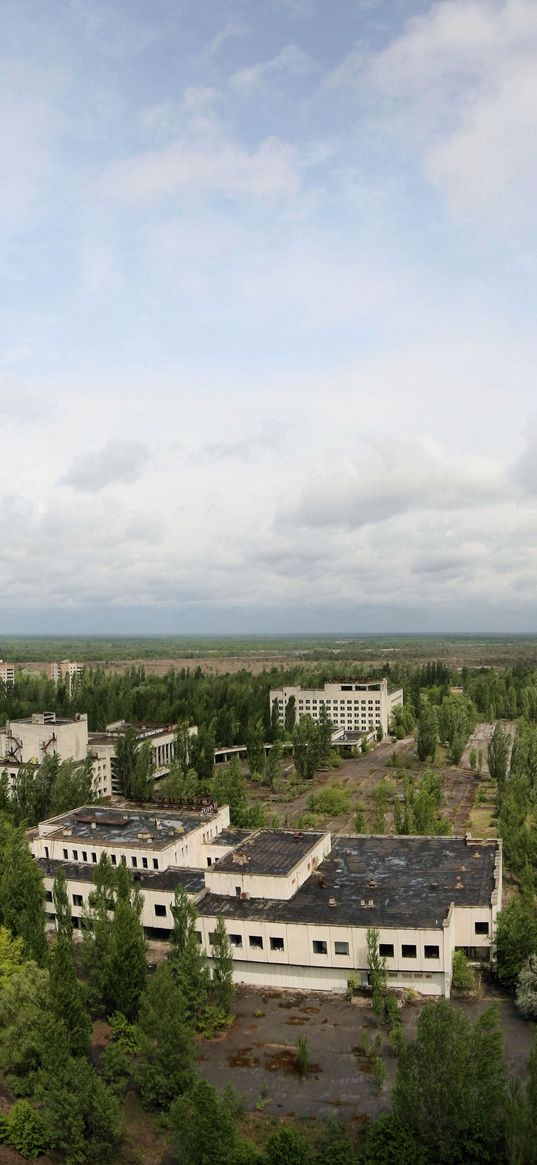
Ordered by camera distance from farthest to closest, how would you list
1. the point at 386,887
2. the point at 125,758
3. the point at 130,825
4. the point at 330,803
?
the point at 125,758 → the point at 330,803 → the point at 130,825 → the point at 386,887

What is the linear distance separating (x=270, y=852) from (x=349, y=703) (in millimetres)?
70506

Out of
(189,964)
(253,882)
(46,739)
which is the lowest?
(189,964)

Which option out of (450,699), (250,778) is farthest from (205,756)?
(450,699)

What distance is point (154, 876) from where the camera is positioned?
142 ft

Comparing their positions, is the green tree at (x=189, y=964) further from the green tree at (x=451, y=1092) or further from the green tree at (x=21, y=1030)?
the green tree at (x=451, y=1092)

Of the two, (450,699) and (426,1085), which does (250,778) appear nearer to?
(450,699)

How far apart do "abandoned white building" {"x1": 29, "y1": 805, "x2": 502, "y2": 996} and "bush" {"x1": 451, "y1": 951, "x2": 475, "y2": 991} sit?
0.66 metres

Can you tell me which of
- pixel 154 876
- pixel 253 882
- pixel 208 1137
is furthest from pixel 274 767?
pixel 208 1137

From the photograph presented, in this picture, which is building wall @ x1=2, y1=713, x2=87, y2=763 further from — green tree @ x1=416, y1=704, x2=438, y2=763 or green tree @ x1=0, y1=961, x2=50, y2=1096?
green tree @ x1=0, y1=961, x2=50, y2=1096

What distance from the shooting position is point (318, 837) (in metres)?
46.4

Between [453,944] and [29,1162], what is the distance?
66.7ft

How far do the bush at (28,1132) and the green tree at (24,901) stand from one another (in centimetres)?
983

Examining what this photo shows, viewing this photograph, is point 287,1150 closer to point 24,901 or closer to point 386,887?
point 386,887

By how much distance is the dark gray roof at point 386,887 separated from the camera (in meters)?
37.0
